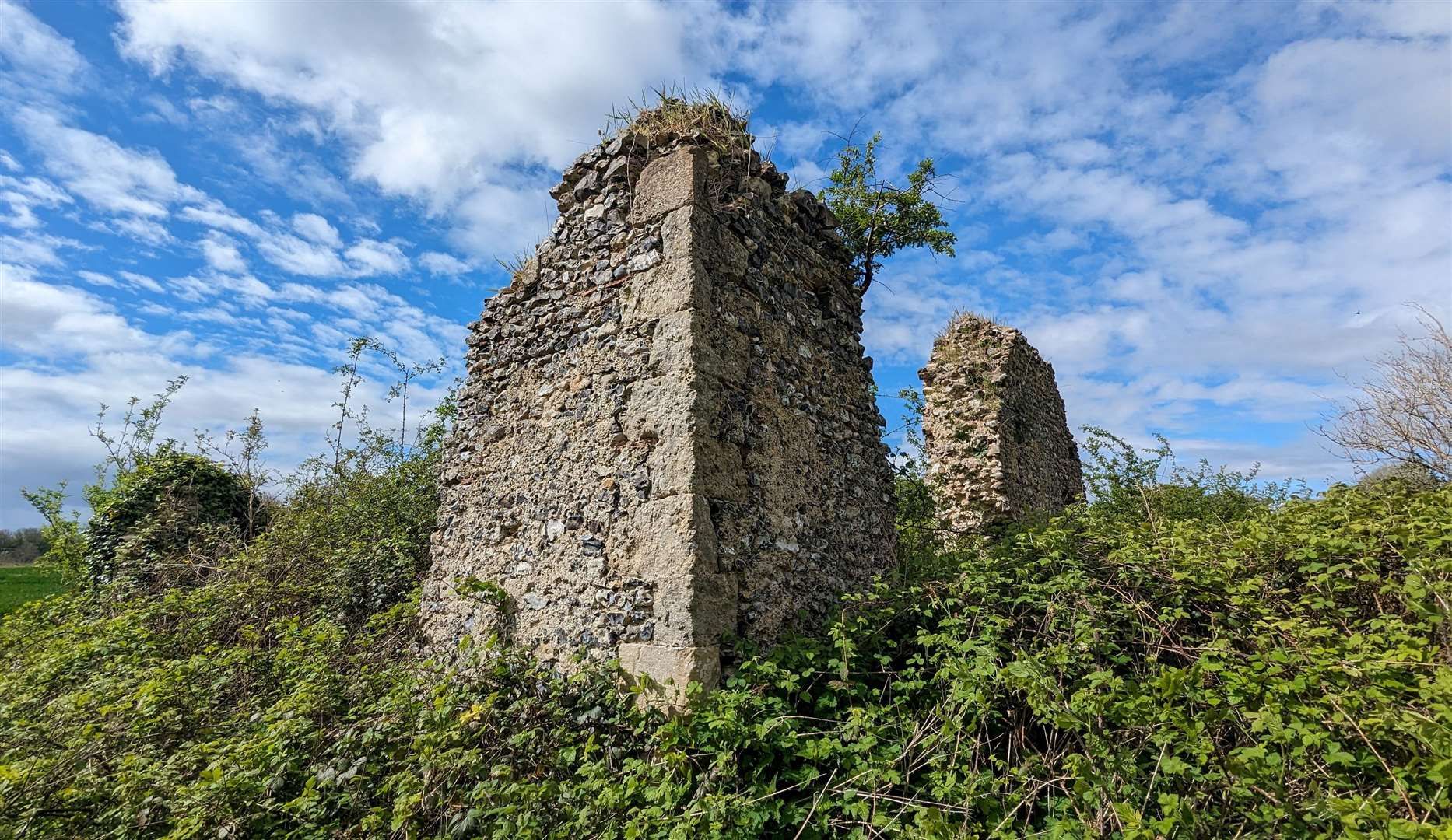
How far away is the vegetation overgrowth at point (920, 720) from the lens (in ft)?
9.07

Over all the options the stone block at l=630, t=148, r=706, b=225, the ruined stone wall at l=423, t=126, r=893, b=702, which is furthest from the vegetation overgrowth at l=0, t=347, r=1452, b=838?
the stone block at l=630, t=148, r=706, b=225

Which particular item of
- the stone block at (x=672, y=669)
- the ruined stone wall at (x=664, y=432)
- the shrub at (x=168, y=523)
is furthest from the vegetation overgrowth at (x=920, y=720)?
the shrub at (x=168, y=523)

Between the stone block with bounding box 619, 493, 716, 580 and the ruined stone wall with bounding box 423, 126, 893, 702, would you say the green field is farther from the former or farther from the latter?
the stone block with bounding box 619, 493, 716, 580

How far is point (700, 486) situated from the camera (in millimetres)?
3967

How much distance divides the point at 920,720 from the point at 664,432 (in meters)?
2.16

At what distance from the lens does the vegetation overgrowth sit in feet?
9.07

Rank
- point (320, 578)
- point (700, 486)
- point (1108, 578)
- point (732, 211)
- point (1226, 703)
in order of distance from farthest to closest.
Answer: point (320, 578) < point (732, 211) < point (1108, 578) < point (700, 486) < point (1226, 703)

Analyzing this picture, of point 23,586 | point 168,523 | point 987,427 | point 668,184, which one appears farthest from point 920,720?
point 23,586

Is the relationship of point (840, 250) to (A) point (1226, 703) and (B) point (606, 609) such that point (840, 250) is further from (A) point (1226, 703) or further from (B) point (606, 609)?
(A) point (1226, 703)

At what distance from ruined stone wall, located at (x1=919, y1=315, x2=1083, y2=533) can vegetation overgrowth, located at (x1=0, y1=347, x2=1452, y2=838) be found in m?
4.08

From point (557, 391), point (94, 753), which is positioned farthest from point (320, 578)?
point (557, 391)

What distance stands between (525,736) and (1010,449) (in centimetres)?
805

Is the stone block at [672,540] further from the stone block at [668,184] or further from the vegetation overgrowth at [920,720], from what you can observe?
the stone block at [668,184]

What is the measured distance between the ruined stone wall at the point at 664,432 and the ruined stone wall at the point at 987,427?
13.7 feet
